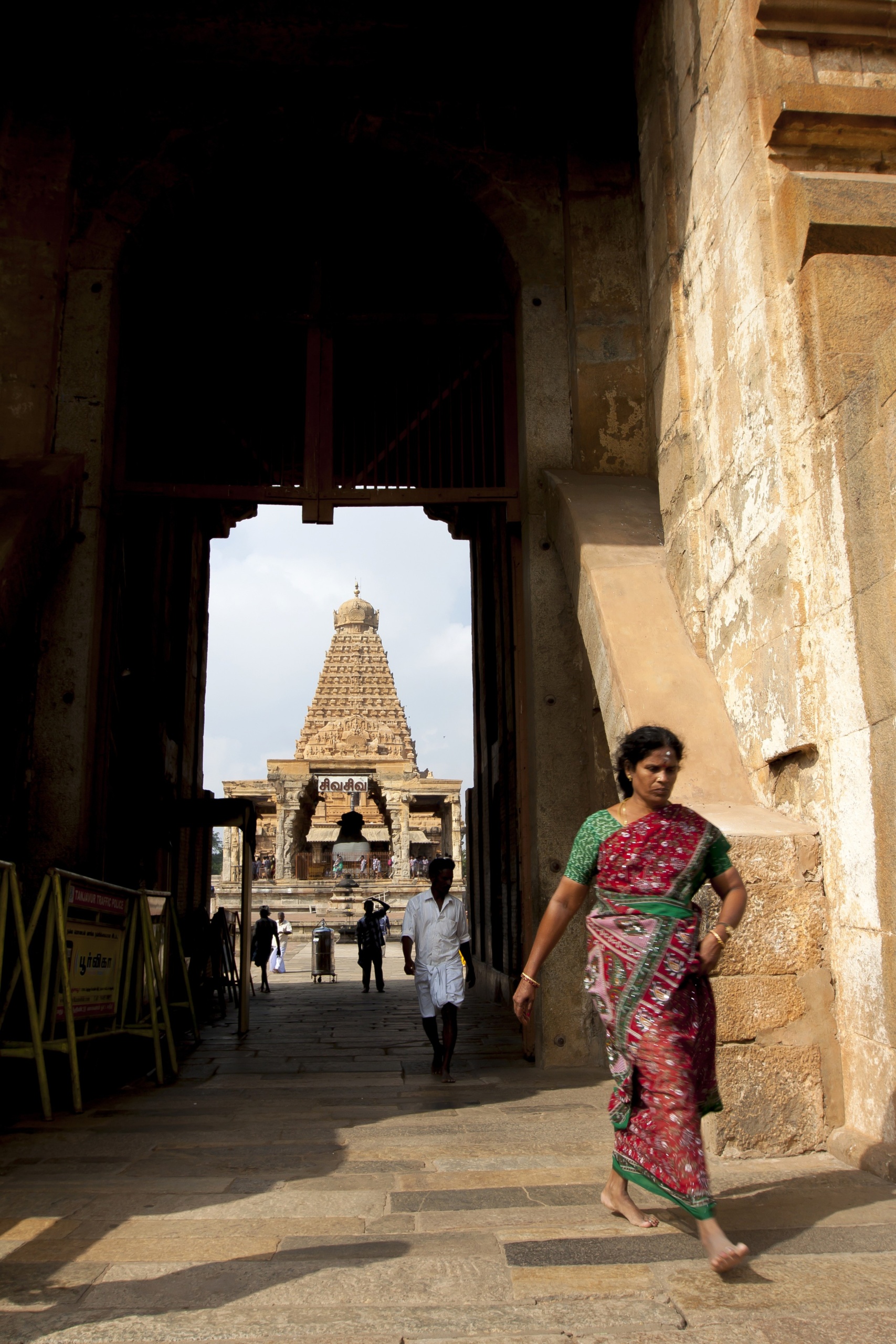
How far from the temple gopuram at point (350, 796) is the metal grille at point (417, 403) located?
18907 millimetres

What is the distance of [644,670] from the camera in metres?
5.06

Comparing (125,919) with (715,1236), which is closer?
(715,1236)

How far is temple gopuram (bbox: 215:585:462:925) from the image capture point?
33781 millimetres

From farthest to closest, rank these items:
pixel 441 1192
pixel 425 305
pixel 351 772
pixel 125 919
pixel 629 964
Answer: pixel 351 772 → pixel 425 305 → pixel 125 919 → pixel 441 1192 → pixel 629 964

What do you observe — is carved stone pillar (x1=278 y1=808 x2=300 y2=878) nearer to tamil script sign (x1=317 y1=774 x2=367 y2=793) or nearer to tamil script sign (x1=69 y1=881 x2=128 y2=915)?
tamil script sign (x1=317 y1=774 x2=367 y2=793)

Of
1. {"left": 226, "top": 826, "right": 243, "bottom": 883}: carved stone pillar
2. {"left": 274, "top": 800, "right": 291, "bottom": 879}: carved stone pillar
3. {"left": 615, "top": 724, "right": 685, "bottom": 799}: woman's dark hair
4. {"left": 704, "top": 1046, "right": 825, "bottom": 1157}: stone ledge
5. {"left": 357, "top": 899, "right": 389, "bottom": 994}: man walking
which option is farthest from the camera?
{"left": 226, "top": 826, "right": 243, "bottom": 883}: carved stone pillar

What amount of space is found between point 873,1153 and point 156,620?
724cm

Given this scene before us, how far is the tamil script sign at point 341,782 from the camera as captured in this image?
36.1 m

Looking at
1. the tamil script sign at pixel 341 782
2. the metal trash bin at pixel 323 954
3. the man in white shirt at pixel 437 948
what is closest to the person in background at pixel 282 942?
the metal trash bin at pixel 323 954

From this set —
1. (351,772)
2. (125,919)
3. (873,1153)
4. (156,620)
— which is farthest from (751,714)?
(351,772)

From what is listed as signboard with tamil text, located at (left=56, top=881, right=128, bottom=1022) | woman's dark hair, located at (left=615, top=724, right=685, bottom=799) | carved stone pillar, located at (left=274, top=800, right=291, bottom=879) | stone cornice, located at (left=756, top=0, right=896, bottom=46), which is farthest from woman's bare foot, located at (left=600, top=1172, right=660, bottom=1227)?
carved stone pillar, located at (left=274, top=800, right=291, bottom=879)

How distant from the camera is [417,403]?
9.44 meters

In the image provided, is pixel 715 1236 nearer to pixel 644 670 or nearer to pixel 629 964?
pixel 629 964

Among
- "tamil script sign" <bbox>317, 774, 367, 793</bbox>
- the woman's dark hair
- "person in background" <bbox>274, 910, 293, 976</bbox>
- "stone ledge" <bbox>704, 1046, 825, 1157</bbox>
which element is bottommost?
"person in background" <bbox>274, 910, 293, 976</bbox>
